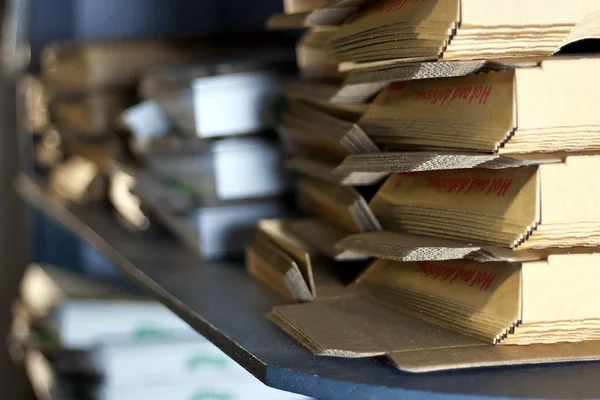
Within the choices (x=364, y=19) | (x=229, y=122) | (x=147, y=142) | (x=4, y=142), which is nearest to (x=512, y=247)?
(x=364, y=19)

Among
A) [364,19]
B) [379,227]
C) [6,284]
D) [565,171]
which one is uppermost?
[364,19]

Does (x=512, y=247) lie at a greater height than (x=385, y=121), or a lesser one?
lesser

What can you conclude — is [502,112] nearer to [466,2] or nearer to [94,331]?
[466,2]

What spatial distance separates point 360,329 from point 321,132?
390mm

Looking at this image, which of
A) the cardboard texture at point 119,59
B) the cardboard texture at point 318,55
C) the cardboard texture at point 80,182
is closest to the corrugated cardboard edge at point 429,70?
the cardboard texture at point 318,55

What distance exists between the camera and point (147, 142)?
188 centimetres

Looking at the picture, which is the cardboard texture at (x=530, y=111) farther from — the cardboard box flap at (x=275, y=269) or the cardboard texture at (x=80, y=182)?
the cardboard texture at (x=80, y=182)

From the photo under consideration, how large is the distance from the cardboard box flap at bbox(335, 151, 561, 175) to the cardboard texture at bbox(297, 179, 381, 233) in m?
0.09

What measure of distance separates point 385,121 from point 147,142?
2.80ft

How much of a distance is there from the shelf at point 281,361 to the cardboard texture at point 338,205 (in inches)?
5.7

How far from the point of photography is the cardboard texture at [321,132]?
1.20 m

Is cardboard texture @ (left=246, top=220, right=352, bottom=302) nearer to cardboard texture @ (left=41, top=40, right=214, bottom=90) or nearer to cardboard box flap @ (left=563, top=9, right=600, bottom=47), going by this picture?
cardboard box flap @ (left=563, top=9, right=600, bottom=47)

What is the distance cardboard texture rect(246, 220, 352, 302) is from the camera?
117 centimetres

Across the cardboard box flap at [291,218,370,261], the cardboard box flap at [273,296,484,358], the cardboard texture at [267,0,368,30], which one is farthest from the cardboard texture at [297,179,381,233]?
the cardboard texture at [267,0,368,30]
